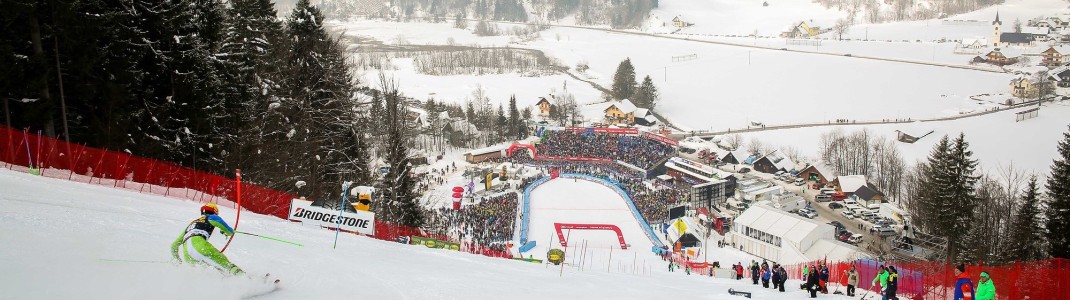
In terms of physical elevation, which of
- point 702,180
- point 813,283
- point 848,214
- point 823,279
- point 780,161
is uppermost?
point 813,283

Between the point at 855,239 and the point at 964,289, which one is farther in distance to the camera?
the point at 855,239

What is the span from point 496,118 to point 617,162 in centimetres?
1967

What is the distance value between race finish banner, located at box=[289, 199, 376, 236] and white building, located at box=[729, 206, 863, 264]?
68.0 feet

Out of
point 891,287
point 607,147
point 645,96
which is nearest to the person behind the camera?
point 891,287

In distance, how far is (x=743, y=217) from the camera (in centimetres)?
3109

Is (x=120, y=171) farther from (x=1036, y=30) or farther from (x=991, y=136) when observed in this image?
(x=1036, y=30)

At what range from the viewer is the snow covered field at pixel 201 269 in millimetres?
6453

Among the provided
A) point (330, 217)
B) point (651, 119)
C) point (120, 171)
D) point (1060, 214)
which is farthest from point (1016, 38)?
point (120, 171)

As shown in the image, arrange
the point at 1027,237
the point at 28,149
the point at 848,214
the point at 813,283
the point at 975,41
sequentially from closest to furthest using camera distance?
the point at 813,283 < the point at 28,149 < the point at 1027,237 < the point at 848,214 < the point at 975,41

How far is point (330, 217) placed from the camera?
1202 cm

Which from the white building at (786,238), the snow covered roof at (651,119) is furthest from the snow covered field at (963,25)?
the white building at (786,238)

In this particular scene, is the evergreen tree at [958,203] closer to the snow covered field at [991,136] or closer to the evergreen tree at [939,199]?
the evergreen tree at [939,199]

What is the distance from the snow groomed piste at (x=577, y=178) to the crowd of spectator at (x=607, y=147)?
6.53m

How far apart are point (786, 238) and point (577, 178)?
17.1 metres
